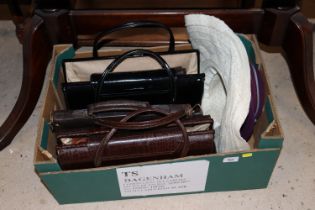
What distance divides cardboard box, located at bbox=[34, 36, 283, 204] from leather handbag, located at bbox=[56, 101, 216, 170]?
0.08ft

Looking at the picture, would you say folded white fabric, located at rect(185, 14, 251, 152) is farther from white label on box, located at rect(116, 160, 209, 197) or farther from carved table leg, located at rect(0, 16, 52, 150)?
carved table leg, located at rect(0, 16, 52, 150)

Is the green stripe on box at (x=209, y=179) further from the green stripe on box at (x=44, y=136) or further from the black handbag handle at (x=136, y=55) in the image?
the black handbag handle at (x=136, y=55)

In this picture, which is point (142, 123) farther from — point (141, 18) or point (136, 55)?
point (141, 18)

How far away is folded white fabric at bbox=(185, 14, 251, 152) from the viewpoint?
960 mm

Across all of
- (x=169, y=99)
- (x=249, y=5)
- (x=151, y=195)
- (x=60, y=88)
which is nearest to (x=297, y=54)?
(x=249, y=5)

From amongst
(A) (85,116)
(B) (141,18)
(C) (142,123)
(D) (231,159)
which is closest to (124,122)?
(C) (142,123)

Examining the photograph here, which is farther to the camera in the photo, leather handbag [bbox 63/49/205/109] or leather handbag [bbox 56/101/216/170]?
leather handbag [bbox 63/49/205/109]

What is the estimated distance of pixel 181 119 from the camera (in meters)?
1.00

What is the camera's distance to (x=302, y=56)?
1.15 metres

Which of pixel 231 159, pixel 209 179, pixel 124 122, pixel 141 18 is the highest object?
pixel 141 18

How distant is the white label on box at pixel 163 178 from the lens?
98 cm

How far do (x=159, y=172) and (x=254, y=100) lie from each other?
31 cm

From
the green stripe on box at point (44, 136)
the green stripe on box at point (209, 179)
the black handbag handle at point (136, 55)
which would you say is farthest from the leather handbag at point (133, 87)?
the green stripe on box at point (209, 179)

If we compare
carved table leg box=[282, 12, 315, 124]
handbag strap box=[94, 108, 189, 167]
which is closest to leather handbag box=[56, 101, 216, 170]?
handbag strap box=[94, 108, 189, 167]
